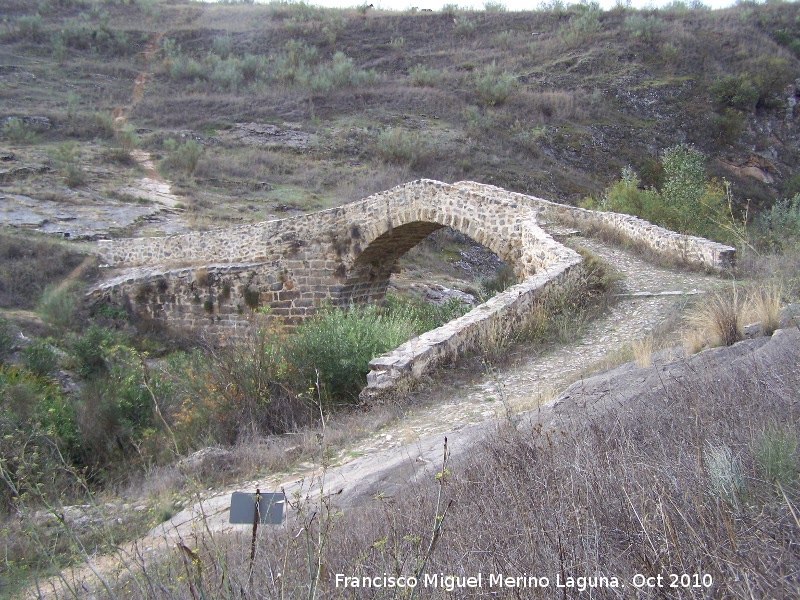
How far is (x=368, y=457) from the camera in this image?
5.02 m

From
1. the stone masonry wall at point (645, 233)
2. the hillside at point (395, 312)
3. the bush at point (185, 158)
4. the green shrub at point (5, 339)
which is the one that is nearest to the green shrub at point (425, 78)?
the hillside at point (395, 312)

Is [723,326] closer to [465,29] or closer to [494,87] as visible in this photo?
[494,87]

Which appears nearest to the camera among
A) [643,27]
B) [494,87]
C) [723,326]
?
[723,326]

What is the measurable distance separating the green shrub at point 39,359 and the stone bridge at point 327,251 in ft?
11.1

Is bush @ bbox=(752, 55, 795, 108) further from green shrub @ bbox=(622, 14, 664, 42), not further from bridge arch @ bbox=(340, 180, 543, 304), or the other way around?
bridge arch @ bbox=(340, 180, 543, 304)

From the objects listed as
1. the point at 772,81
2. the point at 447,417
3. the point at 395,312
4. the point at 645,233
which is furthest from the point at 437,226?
the point at 772,81

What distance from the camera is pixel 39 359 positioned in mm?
11273

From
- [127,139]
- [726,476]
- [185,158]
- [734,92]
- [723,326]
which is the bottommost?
[185,158]

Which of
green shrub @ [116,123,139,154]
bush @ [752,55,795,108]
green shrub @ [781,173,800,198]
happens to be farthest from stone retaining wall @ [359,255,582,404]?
bush @ [752,55,795,108]

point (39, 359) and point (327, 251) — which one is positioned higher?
point (327, 251)

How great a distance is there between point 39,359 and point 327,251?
5.68m

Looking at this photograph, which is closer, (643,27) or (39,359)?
(39,359)

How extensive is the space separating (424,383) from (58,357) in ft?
28.2

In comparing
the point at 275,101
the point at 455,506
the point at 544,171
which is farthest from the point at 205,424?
the point at 275,101
